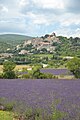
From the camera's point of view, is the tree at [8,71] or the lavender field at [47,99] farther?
the tree at [8,71]

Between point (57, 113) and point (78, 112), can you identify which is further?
point (78, 112)

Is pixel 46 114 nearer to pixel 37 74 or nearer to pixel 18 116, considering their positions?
pixel 18 116

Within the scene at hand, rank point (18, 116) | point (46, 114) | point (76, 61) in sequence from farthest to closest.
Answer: point (76, 61)
point (18, 116)
point (46, 114)

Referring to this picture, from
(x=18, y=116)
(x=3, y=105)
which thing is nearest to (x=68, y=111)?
(x=18, y=116)

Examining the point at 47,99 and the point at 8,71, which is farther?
the point at 8,71

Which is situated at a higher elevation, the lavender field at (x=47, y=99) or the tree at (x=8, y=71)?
the lavender field at (x=47, y=99)

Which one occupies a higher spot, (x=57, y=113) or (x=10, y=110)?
(x=57, y=113)

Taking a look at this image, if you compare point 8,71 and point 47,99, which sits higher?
point 47,99

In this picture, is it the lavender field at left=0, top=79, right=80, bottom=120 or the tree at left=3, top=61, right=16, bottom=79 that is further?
the tree at left=3, top=61, right=16, bottom=79

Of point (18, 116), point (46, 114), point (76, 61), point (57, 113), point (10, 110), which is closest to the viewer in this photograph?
point (57, 113)

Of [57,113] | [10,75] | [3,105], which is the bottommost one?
[10,75]

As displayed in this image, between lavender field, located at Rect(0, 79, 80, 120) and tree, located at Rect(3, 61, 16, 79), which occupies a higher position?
lavender field, located at Rect(0, 79, 80, 120)
